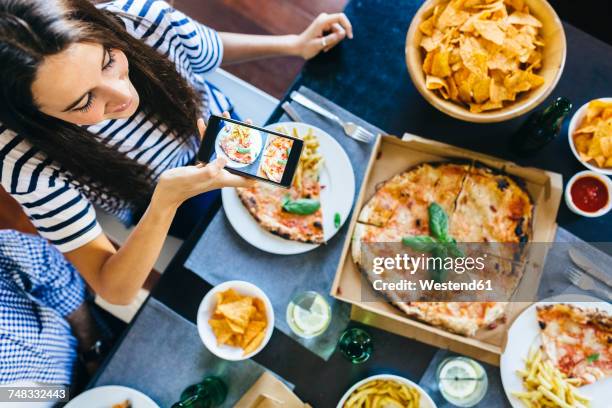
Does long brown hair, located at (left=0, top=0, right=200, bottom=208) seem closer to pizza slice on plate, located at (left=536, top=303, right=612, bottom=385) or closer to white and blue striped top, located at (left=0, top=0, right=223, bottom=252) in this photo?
white and blue striped top, located at (left=0, top=0, right=223, bottom=252)

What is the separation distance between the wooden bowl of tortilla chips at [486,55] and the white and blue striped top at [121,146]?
76 cm

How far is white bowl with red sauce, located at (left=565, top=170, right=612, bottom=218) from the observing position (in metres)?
1.62

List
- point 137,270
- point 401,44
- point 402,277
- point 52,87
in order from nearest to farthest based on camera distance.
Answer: point 52,87 → point 137,270 → point 402,277 → point 401,44

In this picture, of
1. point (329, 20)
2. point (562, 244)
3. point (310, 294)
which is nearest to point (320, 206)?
point (310, 294)

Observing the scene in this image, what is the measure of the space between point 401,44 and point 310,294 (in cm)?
100

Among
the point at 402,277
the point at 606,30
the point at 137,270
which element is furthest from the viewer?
the point at 606,30

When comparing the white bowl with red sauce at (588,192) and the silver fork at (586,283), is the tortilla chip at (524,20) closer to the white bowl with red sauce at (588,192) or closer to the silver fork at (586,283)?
the white bowl with red sauce at (588,192)

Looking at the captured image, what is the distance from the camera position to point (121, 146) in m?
1.60

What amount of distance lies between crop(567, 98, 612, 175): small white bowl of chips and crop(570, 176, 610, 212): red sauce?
0.19 ft

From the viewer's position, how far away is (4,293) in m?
→ 1.72

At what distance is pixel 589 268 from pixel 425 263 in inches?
21.1

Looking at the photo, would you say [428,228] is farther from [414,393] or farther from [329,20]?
[329,20]

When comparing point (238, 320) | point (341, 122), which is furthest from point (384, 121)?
point (238, 320)

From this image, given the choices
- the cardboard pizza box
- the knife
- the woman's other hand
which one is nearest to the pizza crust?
the cardboard pizza box
